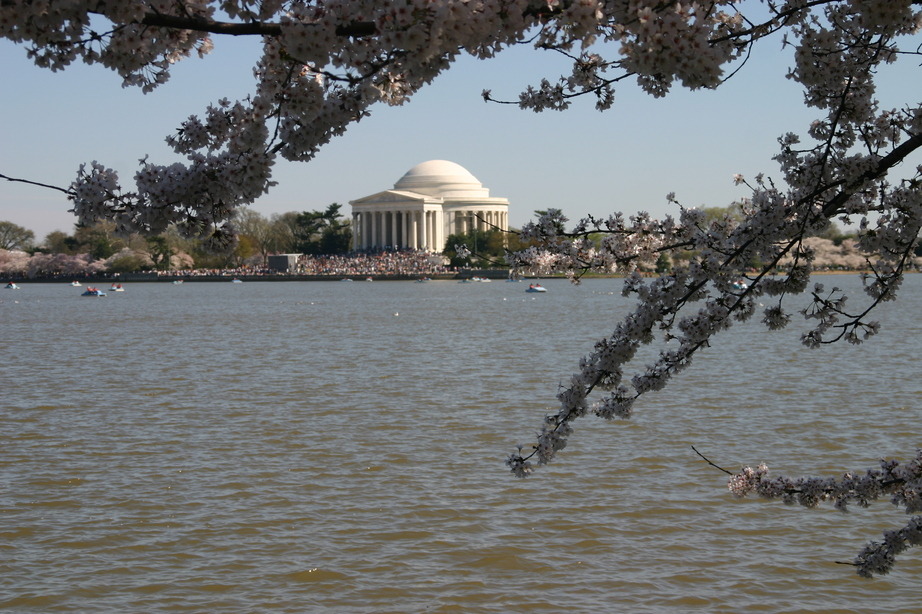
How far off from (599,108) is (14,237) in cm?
16735

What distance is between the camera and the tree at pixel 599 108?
12.3 feet

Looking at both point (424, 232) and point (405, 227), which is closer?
point (424, 232)

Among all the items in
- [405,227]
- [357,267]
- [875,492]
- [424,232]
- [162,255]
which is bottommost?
[875,492]

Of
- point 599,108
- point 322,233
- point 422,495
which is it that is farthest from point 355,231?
point 599,108

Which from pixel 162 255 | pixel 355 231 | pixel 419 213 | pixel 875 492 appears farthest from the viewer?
pixel 355 231

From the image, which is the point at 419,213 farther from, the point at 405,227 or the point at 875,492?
the point at 875,492

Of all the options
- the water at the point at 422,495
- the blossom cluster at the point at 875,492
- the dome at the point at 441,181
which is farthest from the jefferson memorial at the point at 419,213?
the blossom cluster at the point at 875,492

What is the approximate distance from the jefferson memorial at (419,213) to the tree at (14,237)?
4424 cm

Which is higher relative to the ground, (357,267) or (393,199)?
(393,199)

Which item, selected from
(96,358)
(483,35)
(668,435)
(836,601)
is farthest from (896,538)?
(96,358)

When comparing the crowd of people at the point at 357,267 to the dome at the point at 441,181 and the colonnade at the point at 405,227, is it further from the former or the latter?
the dome at the point at 441,181

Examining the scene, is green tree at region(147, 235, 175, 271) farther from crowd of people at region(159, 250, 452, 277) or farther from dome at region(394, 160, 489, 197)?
dome at region(394, 160, 489, 197)

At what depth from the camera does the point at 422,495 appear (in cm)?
1356

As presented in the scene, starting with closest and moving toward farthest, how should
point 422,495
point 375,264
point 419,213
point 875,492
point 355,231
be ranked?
point 875,492 < point 422,495 < point 375,264 < point 419,213 < point 355,231
